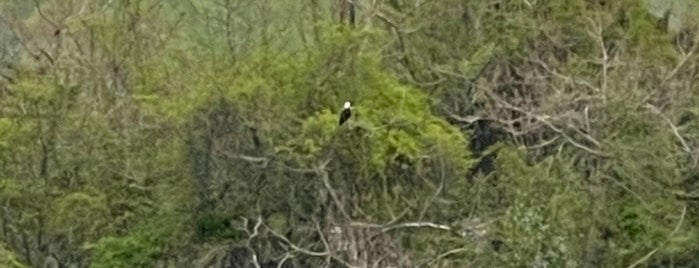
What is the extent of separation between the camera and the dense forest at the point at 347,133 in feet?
72.7

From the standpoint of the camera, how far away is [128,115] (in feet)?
82.1

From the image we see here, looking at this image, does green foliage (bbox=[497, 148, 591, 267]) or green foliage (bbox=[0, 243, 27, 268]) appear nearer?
green foliage (bbox=[497, 148, 591, 267])

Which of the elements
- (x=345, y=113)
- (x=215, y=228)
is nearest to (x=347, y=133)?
(x=345, y=113)

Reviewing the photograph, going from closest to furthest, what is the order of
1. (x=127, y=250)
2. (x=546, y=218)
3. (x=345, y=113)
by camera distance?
(x=546, y=218) < (x=345, y=113) < (x=127, y=250)

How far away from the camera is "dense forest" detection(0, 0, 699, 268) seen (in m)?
22.2

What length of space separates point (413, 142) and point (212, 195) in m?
3.11

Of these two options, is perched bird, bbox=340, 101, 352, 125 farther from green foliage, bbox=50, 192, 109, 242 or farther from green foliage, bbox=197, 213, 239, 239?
green foliage, bbox=50, 192, 109, 242

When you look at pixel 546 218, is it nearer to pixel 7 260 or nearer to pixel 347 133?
pixel 347 133

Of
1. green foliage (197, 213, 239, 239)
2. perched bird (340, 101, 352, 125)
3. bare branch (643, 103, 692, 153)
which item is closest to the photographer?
bare branch (643, 103, 692, 153)

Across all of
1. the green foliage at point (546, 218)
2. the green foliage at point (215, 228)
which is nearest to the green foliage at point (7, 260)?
the green foliage at point (215, 228)

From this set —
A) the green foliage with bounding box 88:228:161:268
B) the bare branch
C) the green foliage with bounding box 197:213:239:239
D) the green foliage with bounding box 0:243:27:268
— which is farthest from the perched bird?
the green foliage with bounding box 0:243:27:268

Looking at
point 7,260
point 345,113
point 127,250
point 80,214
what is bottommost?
point 127,250

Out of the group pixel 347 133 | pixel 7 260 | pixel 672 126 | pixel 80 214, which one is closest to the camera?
pixel 672 126

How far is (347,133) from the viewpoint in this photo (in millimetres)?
23688
